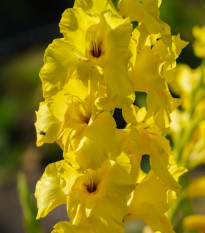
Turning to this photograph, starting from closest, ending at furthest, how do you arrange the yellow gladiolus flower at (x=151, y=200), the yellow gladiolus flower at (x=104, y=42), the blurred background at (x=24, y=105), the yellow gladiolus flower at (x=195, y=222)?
the yellow gladiolus flower at (x=104, y=42)
the yellow gladiolus flower at (x=151, y=200)
the yellow gladiolus flower at (x=195, y=222)
the blurred background at (x=24, y=105)

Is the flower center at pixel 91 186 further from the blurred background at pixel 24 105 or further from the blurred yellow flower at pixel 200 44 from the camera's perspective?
the blurred background at pixel 24 105

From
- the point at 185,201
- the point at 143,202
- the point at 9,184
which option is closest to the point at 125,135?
the point at 143,202

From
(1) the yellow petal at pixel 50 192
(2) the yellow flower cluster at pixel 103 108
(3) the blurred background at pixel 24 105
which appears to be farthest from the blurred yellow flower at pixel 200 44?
(3) the blurred background at pixel 24 105

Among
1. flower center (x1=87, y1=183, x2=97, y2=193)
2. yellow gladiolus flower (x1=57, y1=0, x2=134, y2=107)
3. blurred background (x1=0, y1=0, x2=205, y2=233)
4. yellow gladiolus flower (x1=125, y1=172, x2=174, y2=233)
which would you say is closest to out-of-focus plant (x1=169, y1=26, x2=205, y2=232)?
yellow gladiolus flower (x1=125, y1=172, x2=174, y2=233)

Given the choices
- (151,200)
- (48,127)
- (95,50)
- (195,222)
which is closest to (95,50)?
(95,50)

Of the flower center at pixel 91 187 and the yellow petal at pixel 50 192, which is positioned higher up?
the yellow petal at pixel 50 192

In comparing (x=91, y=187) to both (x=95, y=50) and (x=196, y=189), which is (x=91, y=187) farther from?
(x=196, y=189)
